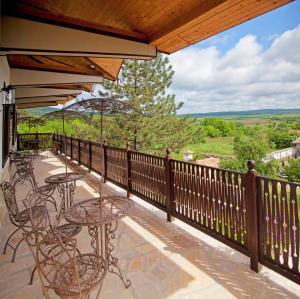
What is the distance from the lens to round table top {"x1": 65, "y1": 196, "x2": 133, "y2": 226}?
2393 mm

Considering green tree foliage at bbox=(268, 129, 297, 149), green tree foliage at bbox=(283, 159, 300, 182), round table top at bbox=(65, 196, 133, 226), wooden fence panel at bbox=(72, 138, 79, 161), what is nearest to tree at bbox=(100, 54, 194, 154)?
wooden fence panel at bbox=(72, 138, 79, 161)

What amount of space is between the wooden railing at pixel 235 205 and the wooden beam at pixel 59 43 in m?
1.84

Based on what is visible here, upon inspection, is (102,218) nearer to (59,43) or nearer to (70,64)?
(59,43)

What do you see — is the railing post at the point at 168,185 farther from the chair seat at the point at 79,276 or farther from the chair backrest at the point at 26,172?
the chair backrest at the point at 26,172

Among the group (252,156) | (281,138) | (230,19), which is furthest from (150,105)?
(281,138)

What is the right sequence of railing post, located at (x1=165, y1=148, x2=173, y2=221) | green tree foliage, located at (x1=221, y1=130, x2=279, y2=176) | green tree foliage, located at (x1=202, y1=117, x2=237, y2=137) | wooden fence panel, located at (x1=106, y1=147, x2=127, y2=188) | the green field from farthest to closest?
green tree foliage, located at (x1=202, y1=117, x2=237, y2=137), the green field, green tree foliage, located at (x1=221, y1=130, x2=279, y2=176), wooden fence panel, located at (x1=106, y1=147, x2=127, y2=188), railing post, located at (x1=165, y1=148, x2=173, y2=221)

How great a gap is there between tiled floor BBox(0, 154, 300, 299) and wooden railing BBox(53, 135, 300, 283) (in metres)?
0.17

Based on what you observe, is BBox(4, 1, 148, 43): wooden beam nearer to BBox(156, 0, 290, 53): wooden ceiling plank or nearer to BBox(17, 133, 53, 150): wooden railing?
BBox(156, 0, 290, 53): wooden ceiling plank

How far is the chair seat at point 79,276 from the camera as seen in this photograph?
1.72 metres

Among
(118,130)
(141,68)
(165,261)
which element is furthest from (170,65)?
(165,261)

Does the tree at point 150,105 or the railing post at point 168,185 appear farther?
the tree at point 150,105

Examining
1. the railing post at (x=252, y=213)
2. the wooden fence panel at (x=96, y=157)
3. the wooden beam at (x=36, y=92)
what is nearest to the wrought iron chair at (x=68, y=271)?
the railing post at (x=252, y=213)

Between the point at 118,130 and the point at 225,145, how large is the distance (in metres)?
35.8

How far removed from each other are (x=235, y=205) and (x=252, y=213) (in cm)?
26
